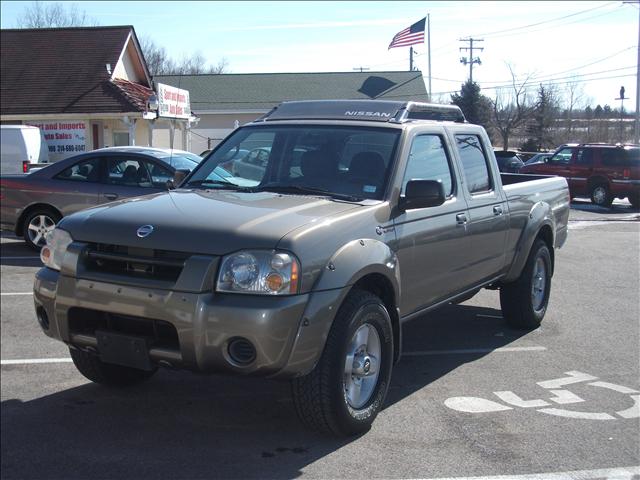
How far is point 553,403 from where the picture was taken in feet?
17.7

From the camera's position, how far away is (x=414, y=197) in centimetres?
505

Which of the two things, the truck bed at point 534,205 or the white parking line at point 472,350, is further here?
the truck bed at point 534,205

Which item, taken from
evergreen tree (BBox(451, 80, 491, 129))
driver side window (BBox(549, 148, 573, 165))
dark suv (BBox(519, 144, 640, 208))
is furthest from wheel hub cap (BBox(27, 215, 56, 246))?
evergreen tree (BBox(451, 80, 491, 129))

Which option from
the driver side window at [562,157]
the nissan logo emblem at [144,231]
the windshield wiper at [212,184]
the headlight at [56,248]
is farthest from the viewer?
the driver side window at [562,157]

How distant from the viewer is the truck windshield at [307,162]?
17.4ft

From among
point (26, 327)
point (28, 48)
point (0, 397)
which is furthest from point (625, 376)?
point (28, 48)

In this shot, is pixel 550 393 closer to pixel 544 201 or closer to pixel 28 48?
pixel 544 201

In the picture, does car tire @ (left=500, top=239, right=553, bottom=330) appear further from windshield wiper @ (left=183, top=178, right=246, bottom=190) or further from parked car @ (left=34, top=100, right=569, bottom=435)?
windshield wiper @ (left=183, top=178, right=246, bottom=190)

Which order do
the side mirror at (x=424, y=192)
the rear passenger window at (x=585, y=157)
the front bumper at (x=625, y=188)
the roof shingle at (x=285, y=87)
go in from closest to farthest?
the side mirror at (x=424, y=192)
the front bumper at (x=625, y=188)
the rear passenger window at (x=585, y=157)
the roof shingle at (x=285, y=87)

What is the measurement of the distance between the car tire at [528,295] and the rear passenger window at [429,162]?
1798mm

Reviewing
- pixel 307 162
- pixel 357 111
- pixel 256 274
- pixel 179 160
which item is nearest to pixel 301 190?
pixel 307 162

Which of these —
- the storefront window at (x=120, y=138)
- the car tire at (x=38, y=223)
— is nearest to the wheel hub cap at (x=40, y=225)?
the car tire at (x=38, y=223)

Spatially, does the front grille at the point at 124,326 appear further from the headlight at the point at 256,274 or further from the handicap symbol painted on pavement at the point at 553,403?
the handicap symbol painted on pavement at the point at 553,403

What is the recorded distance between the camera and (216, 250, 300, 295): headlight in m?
4.10
